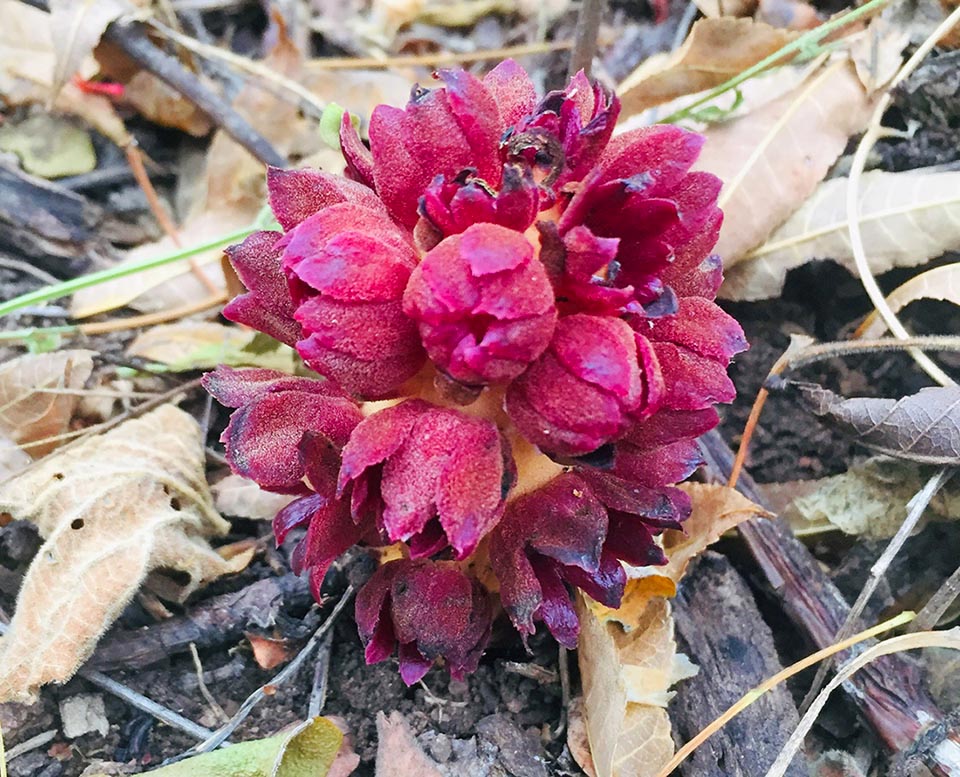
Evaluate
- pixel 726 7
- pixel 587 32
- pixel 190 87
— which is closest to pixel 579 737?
pixel 587 32

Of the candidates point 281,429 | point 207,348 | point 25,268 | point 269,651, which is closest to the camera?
point 281,429

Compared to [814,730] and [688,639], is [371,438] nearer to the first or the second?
[688,639]

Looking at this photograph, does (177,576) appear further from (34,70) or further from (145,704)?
(34,70)

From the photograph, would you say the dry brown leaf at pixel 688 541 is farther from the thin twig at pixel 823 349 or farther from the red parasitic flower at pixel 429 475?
the red parasitic flower at pixel 429 475

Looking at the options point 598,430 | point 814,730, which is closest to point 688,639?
point 814,730

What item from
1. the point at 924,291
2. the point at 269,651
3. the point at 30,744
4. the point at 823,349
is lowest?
the point at 30,744

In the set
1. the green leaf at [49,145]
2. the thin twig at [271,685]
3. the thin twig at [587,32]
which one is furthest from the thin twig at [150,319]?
the thin twig at [587,32]
